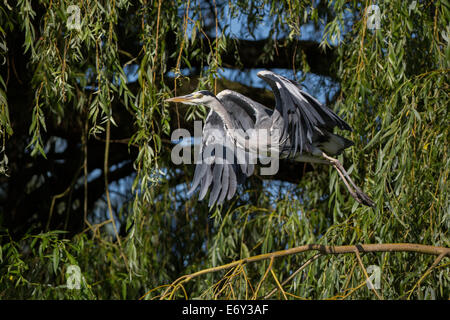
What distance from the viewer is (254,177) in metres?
3.42

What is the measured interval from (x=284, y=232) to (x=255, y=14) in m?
1.01

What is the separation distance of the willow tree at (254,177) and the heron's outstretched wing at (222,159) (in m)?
0.11

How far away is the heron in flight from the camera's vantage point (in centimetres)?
215

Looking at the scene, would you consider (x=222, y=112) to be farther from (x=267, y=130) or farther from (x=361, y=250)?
(x=361, y=250)

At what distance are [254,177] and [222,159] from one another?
3.20ft

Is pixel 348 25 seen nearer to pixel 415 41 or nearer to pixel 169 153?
pixel 415 41

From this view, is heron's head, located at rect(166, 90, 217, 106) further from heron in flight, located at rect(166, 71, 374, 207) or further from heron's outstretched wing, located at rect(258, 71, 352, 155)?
heron's outstretched wing, located at rect(258, 71, 352, 155)

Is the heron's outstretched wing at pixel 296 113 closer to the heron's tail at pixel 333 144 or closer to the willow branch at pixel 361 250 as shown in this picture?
the heron's tail at pixel 333 144

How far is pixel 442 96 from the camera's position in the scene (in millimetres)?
2439

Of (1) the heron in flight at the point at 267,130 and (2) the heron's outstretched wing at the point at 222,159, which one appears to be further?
(2) the heron's outstretched wing at the point at 222,159

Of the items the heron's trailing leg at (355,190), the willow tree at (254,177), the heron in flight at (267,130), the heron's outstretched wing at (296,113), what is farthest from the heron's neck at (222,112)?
the heron's trailing leg at (355,190)

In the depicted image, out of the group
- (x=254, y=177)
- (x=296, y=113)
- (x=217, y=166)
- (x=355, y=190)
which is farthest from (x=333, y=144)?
(x=254, y=177)

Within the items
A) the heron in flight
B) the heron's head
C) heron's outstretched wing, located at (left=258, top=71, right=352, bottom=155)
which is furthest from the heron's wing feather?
heron's outstretched wing, located at (left=258, top=71, right=352, bottom=155)

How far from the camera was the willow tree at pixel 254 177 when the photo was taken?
7.75 ft
